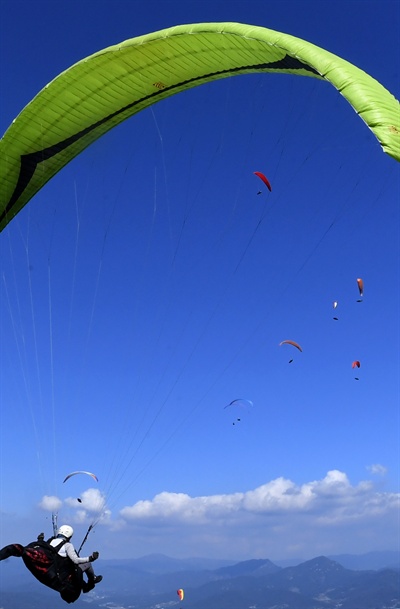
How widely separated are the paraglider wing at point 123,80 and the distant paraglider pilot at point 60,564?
8163 millimetres

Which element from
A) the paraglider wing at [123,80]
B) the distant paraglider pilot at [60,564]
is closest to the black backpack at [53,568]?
the distant paraglider pilot at [60,564]

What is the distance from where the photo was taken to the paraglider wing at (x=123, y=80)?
12.0 metres

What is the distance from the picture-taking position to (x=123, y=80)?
1443cm

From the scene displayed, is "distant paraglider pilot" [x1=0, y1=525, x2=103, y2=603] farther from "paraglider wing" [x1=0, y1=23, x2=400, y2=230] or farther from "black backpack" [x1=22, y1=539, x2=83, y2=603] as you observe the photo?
"paraglider wing" [x1=0, y1=23, x2=400, y2=230]

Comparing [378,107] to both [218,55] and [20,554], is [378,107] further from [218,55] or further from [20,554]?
[20,554]

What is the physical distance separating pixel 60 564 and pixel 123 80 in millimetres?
10339

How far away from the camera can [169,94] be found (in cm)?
1555

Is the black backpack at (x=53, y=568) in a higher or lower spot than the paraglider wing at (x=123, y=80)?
lower

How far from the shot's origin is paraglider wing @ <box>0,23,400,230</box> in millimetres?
12000

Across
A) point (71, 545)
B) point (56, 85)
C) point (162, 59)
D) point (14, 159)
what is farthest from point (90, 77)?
point (71, 545)

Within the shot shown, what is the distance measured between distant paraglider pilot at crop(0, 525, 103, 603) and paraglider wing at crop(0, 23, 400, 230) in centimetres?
816

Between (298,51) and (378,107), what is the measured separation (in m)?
2.81

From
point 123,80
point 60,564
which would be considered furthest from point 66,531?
point 123,80

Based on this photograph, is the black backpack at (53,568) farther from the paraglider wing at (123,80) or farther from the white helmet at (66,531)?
the paraglider wing at (123,80)
